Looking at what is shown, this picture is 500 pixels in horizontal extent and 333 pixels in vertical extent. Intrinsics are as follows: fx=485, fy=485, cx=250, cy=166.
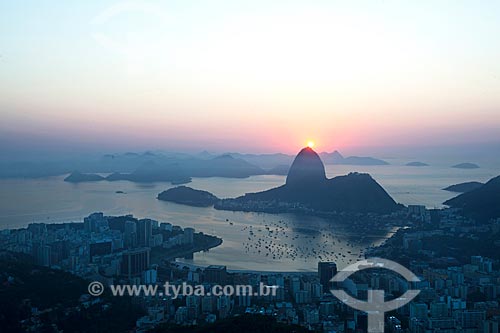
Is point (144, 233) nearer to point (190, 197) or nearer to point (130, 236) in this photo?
point (130, 236)

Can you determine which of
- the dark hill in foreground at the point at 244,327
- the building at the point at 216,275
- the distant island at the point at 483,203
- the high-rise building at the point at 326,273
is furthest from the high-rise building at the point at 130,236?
the distant island at the point at 483,203

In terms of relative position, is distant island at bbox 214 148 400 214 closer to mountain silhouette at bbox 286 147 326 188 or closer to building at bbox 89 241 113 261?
mountain silhouette at bbox 286 147 326 188

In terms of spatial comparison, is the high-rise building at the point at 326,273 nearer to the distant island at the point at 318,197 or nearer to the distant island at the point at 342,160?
the distant island at the point at 318,197

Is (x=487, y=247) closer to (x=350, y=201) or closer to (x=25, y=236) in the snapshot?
(x=350, y=201)

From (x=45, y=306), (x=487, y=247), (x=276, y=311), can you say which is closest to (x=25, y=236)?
(x=45, y=306)

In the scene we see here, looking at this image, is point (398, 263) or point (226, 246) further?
point (226, 246)

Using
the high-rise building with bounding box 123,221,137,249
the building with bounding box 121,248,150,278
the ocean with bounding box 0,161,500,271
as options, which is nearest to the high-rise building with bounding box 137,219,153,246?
the high-rise building with bounding box 123,221,137,249
